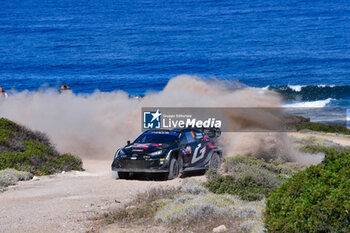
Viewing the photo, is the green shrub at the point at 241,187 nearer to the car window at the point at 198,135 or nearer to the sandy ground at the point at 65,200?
the sandy ground at the point at 65,200

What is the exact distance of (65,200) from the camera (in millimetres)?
14055

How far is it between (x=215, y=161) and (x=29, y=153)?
6101 mm

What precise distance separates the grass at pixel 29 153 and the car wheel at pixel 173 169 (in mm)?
4256

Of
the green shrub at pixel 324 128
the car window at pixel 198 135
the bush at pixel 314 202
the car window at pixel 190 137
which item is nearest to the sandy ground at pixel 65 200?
the car window at pixel 190 137

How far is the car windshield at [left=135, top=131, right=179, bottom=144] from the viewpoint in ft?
Answer: 57.0

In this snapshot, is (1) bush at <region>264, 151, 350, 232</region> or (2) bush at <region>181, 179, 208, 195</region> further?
(2) bush at <region>181, 179, 208, 195</region>

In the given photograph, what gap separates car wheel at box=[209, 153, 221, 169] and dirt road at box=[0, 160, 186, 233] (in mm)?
1904

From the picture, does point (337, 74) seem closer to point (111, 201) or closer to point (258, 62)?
point (258, 62)

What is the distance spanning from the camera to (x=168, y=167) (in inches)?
650

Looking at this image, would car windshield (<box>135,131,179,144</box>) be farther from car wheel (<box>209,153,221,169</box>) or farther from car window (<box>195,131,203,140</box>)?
car wheel (<box>209,153,221,169</box>)

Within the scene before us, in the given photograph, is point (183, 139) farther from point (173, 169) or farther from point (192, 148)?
point (173, 169)

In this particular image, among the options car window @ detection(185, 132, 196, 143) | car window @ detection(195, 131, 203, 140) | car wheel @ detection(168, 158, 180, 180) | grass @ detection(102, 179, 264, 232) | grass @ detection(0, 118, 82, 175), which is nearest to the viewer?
grass @ detection(102, 179, 264, 232)

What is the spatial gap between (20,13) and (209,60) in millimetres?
68942

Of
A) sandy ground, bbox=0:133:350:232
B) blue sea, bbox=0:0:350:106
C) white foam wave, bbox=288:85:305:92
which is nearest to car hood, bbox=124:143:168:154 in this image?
sandy ground, bbox=0:133:350:232
